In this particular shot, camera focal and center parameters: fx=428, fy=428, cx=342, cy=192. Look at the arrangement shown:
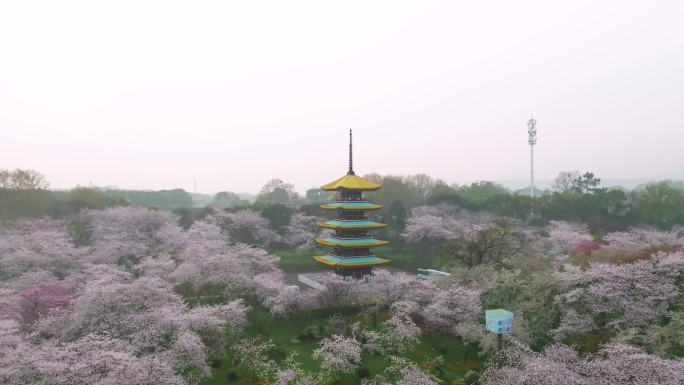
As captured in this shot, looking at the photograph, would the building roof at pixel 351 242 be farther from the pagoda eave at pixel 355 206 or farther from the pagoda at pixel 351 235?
the pagoda eave at pixel 355 206

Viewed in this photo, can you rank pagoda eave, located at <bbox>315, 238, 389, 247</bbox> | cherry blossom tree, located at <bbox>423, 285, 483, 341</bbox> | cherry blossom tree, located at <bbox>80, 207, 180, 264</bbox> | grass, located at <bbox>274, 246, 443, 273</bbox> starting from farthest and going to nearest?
grass, located at <bbox>274, 246, 443, 273</bbox>, cherry blossom tree, located at <bbox>80, 207, 180, 264</bbox>, pagoda eave, located at <bbox>315, 238, 389, 247</bbox>, cherry blossom tree, located at <bbox>423, 285, 483, 341</bbox>

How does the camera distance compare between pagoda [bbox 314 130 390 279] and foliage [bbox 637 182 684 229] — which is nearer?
pagoda [bbox 314 130 390 279]

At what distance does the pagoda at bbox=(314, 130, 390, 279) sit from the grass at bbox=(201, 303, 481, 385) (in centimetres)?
522

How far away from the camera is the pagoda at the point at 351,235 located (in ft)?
116

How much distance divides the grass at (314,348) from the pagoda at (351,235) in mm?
5216

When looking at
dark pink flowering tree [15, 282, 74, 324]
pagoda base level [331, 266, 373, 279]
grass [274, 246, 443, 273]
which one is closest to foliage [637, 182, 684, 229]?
grass [274, 246, 443, 273]

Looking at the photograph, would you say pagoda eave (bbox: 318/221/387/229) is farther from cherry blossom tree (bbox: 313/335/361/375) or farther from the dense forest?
cherry blossom tree (bbox: 313/335/361/375)

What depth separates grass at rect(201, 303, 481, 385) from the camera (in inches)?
855

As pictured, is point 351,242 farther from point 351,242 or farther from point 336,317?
point 336,317

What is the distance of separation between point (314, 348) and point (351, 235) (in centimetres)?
1252

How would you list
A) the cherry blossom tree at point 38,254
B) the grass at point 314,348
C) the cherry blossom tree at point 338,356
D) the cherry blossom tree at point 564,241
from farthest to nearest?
the cherry blossom tree at point 564,241 < the cherry blossom tree at point 38,254 < the grass at point 314,348 < the cherry blossom tree at point 338,356

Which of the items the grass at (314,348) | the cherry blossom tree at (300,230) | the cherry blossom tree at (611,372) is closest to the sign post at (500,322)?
the grass at (314,348)

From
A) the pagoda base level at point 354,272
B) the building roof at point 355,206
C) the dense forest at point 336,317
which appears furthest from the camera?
the building roof at point 355,206

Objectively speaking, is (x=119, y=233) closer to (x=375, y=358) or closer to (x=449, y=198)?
(x=375, y=358)
